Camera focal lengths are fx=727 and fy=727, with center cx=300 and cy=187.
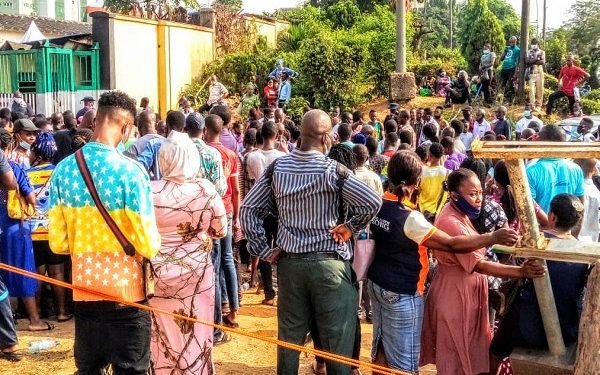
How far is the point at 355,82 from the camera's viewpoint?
20594 millimetres

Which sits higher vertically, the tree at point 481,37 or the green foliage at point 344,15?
the green foliage at point 344,15

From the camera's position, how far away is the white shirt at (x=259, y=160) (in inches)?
286

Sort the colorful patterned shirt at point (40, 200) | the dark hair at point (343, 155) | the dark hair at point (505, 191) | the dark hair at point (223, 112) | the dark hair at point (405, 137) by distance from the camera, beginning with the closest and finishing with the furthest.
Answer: the dark hair at point (343, 155), the dark hair at point (505, 191), the colorful patterned shirt at point (40, 200), the dark hair at point (223, 112), the dark hair at point (405, 137)

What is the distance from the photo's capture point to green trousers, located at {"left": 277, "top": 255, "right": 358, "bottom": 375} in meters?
4.27

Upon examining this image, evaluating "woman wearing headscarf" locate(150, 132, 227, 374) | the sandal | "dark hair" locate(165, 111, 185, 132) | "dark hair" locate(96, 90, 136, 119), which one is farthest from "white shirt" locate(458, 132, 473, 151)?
"dark hair" locate(96, 90, 136, 119)

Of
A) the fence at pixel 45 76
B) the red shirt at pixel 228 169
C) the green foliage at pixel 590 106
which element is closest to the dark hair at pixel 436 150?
the red shirt at pixel 228 169

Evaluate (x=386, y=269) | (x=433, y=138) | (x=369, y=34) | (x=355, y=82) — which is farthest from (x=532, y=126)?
(x=369, y=34)

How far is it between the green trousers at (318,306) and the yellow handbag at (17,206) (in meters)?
2.77

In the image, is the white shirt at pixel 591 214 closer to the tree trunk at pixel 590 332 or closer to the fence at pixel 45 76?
the tree trunk at pixel 590 332

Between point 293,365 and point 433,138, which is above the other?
point 433,138

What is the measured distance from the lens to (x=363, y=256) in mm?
4535

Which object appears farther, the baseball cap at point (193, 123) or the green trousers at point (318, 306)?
the baseball cap at point (193, 123)

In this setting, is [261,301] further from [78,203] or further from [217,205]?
[78,203]

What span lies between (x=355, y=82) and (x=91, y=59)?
7.25m
